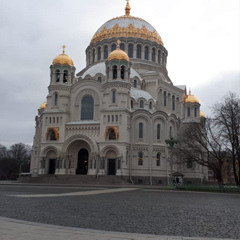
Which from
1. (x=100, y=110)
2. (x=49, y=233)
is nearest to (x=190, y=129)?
(x=100, y=110)

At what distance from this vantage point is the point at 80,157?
53.1 meters

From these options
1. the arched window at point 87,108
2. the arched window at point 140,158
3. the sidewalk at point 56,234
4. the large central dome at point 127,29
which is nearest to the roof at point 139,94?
the arched window at point 87,108

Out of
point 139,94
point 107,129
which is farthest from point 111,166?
point 139,94

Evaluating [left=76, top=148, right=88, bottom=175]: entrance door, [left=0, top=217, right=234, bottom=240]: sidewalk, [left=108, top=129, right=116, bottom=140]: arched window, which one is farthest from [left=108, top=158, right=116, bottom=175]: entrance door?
[left=0, top=217, right=234, bottom=240]: sidewalk

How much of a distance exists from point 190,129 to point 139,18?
124ft

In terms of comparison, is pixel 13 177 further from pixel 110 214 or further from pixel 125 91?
pixel 110 214

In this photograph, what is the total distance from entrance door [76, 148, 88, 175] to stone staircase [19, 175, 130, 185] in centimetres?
464

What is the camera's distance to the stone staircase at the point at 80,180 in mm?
45969

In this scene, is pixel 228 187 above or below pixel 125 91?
below

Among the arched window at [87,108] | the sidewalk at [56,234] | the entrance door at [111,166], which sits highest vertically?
the arched window at [87,108]

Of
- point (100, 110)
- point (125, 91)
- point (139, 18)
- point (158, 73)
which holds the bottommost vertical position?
point (100, 110)

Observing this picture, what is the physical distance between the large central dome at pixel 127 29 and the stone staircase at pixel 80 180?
105 ft

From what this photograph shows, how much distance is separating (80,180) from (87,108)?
12661mm

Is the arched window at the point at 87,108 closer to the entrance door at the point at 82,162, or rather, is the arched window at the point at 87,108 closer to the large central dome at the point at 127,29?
the entrance door at the point at 82,162
